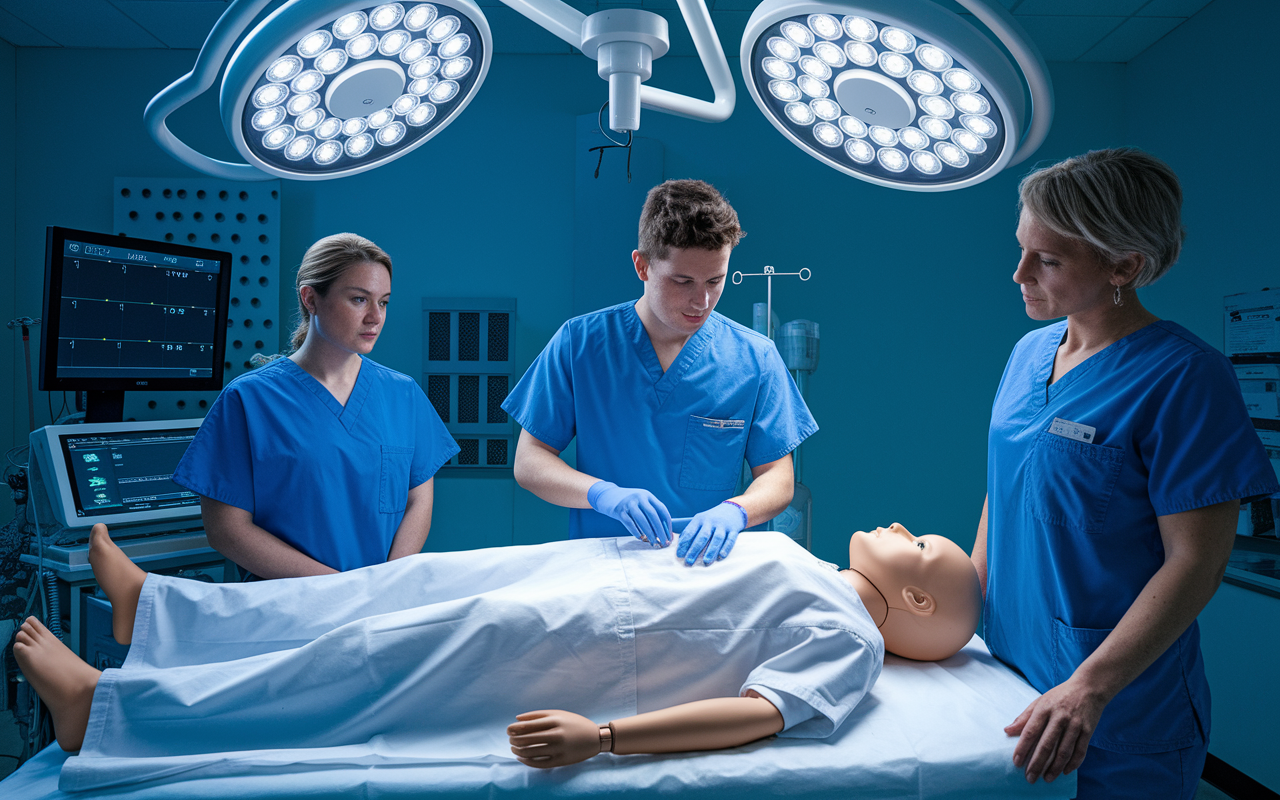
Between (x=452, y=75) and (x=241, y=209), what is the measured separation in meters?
2.41

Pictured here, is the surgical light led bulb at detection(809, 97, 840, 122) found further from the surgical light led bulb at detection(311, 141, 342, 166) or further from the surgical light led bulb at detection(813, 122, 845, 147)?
the surgical light led bulb at detection(311, 141, 342, 166)

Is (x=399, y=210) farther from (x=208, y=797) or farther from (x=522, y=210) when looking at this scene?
(x=208, y=797)

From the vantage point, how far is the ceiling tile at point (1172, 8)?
2566 millimetres

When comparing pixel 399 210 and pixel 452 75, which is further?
pixel 399 210

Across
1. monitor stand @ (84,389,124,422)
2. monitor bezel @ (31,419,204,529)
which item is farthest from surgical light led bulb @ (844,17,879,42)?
monitor stand @ (84,389,124,422)

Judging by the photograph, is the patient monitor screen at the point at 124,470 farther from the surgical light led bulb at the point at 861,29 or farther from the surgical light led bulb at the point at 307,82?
the surgical light led bulb at the point at 861,29

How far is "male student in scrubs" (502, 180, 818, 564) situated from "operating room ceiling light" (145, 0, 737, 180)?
48 centimetres

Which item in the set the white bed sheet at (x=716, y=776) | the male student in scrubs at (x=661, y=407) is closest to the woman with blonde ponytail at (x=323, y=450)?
the male student in scrubs at (x=661, y=407)

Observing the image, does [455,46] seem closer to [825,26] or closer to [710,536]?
[825,26]

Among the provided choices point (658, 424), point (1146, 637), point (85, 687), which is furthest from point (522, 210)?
point (1146, 637)

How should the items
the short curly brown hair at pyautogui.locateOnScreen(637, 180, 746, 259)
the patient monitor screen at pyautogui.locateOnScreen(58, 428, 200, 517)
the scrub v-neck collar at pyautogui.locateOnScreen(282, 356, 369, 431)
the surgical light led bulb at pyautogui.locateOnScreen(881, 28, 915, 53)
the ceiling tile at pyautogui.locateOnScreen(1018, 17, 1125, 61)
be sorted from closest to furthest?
1. the surgical light led bulb at pyautogui.locateOnScreen(881, 28, 915, 53)
2. the short curly brown hair at pyautogui.locateOnScreen(637, 180, 746, 259)
3. the scrub v-neck collar at pyautogui.locateOnScreen(282, 356, 369, 431)
4. the patient monitor screen at pyautogui.locateOnScreen(58, 428, 200, 517)
5. the ceiling tile at pyautogui.locateOnScreen(1018, 17, 1125, 61)

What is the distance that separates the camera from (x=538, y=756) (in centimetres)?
100

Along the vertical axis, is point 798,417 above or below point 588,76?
below

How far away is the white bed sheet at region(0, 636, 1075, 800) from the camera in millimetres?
983
